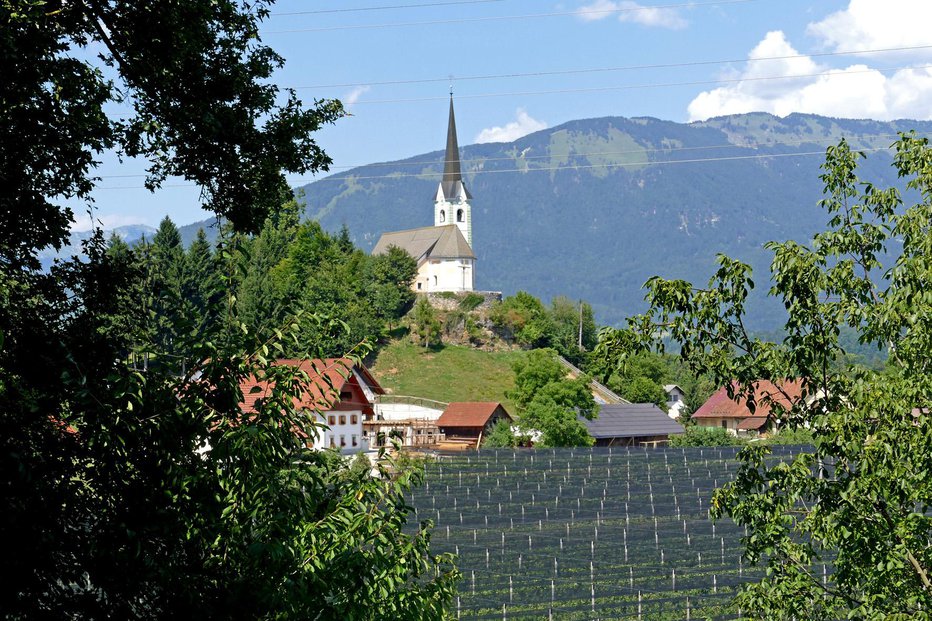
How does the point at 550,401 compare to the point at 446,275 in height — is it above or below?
below

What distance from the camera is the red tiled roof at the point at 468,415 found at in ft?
251

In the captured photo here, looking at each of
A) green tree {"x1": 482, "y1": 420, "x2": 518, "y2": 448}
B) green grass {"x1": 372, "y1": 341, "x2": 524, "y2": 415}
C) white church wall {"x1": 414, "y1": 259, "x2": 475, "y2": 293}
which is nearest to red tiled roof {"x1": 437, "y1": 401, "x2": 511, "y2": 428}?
green tree {"x1": 482, "y1": 420, "x2": 518, "y2": 448}

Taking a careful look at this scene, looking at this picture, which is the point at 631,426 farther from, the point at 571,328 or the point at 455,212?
the point at 455,212

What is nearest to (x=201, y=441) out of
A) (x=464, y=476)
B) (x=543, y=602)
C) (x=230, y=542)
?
(x=230, y=542)

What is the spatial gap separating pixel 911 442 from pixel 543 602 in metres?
19.4

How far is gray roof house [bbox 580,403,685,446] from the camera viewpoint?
82.4 metres

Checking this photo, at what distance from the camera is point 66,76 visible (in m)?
9.77

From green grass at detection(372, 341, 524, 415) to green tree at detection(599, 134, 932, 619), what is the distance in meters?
78.1

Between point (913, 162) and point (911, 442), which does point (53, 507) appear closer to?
point (911, 442)

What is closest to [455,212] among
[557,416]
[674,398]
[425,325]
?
[674,398]

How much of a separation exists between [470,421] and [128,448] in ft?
225

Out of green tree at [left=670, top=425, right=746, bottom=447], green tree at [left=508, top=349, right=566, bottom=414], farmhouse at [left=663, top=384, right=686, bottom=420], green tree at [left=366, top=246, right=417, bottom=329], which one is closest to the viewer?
green tree at [left=508, top=349, right=566, bottom=414]

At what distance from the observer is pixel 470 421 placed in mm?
76688

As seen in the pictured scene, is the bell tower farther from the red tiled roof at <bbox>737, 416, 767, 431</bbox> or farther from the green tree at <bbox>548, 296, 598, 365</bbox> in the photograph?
the red tiled roof at <bbox>737, 416, 767, 431</bbox>
